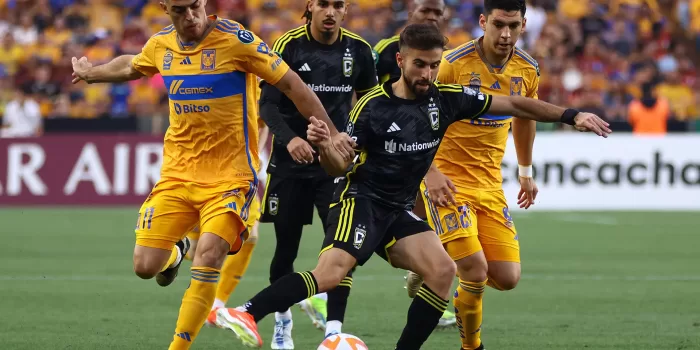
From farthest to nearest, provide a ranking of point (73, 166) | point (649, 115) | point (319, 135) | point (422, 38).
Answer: point (649, 115) < point (73, 166) < point (422, 38) < point (319, 135)

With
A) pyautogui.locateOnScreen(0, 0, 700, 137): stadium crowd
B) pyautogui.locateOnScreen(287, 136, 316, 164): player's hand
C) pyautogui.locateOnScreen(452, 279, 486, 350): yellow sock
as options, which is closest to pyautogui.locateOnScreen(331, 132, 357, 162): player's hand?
pyautogui.locateOnScreen(287, 136, 316, 164): player's hand

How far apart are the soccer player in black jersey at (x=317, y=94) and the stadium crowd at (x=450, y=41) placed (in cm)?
1265

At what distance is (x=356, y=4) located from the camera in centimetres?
2350

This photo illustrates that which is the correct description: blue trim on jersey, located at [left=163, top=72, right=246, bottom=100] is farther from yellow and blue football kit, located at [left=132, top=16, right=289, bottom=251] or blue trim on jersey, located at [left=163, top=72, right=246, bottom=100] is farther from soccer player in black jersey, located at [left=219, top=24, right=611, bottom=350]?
soccer player in black jersey, located at [left=219, top=24, right=611, bottom=350]

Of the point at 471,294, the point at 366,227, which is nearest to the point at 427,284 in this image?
the point at 366,227

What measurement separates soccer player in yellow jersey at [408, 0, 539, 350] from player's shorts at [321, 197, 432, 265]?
42cm

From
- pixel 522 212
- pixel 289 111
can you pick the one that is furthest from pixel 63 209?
pixel 289 111

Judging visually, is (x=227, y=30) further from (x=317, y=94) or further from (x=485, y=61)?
(x=485, y=61)

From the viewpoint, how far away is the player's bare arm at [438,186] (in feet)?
23.2

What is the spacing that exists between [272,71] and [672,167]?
502 inches

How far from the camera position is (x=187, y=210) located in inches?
278

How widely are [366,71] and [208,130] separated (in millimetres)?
1577

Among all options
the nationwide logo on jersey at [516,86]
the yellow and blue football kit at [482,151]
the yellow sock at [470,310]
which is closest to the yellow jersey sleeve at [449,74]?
the yellow and blue football kit at [482,151]

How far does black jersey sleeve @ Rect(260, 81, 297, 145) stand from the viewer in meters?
7.59
